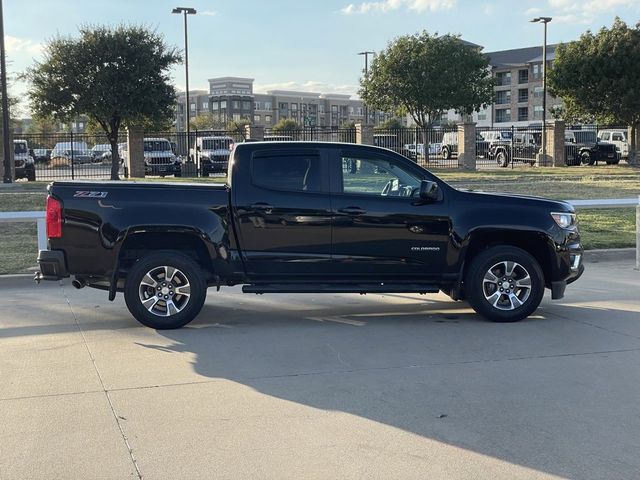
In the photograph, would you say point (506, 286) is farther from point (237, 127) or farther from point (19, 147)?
point (237, 127)

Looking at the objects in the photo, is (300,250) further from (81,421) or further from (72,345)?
(81,421)

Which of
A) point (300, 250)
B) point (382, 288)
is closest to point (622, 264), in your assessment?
point (382, 288)

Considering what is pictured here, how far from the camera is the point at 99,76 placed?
28.9m

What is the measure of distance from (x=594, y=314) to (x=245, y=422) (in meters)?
4.79

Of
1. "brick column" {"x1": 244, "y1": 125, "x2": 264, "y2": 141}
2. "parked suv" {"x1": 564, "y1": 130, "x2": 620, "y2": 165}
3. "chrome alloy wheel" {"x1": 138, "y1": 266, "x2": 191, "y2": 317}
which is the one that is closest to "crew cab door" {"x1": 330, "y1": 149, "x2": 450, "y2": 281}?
"chrome alloy wheel" {"x1": 138, "y1": 266, "x2": 191, "y2": 317}

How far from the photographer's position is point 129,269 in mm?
7258

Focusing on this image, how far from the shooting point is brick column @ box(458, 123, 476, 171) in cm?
3891

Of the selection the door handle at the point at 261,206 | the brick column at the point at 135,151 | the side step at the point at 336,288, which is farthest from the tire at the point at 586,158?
the door handle at the point at 261,206

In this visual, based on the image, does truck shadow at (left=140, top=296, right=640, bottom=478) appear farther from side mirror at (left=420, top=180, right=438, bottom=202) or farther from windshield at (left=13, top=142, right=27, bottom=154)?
windshield at (left=13, top=142, right=27, bottom=154)

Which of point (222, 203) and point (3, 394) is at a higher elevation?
point (222, 203)

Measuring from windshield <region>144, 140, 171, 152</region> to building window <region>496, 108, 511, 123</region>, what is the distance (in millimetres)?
74899

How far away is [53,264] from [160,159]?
29.2 metres

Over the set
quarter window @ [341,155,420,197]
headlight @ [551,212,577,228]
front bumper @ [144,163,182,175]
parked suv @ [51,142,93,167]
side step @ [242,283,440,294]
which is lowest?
side step @ [242,283,440,294]

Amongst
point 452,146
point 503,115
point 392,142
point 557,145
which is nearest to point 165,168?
point 392,142
